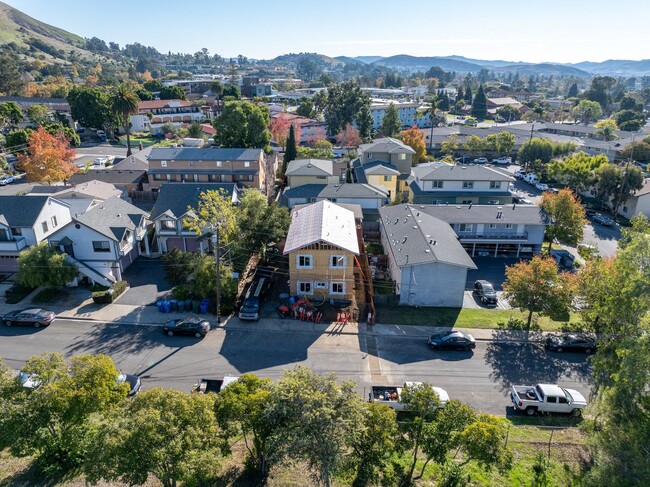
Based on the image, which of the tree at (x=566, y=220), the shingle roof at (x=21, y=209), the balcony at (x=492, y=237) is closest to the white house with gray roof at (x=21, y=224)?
the shingle roof at (x=21, y=209)

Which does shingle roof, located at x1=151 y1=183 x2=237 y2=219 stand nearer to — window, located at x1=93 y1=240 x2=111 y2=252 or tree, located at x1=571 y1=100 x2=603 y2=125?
window, located at x1=93 y1=240 x2=111 y2=252

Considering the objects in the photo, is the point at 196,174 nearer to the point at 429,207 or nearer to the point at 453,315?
the point at 429,207

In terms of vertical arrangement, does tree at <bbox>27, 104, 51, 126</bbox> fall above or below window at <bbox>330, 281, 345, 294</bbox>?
above

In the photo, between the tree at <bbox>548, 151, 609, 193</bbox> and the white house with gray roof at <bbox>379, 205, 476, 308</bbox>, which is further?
the tree at <bbox>548, 151, 609, 193</bbox>

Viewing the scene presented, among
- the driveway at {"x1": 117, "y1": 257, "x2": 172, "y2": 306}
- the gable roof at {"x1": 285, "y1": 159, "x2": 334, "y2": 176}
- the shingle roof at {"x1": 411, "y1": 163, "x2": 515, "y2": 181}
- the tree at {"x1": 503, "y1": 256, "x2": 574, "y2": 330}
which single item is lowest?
the driveway at {"x1": 117, "y1": 257, "x2": 172, "y2": 306}

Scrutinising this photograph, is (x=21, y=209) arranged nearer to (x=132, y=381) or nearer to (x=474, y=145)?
(x=132, y=381)

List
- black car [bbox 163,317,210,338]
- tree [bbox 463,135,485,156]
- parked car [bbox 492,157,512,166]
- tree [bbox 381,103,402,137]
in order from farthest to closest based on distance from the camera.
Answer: tree [bbox 381,103,402,137], parked car [bbox 492,157,512,166], tree [bbox 463,135,485,156], black car [bbox 163,317,210,338]

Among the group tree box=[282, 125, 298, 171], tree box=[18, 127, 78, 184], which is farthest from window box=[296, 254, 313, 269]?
tree box=[18, 127, 78, 184]

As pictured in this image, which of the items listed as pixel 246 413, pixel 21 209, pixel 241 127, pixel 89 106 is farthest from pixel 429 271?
pixel 89 106
